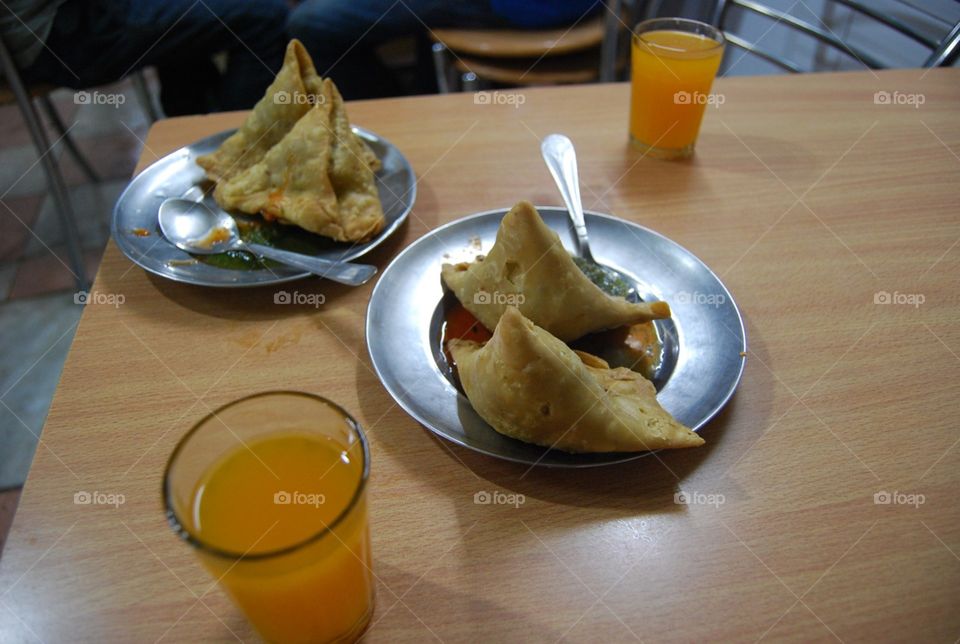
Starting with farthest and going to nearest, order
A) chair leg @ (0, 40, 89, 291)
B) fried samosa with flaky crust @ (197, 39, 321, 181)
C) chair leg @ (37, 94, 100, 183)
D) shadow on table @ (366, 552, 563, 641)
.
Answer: chair leg @ (37, 94, 100, 183), chair leg @ (0, 40, 89, 291), fried samosa with flaky crust @ (197, 39, 321, 181), shadow on table @ (366, 552, 563, 641)

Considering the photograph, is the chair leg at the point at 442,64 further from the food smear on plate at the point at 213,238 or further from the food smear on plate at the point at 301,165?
the food smear on plate at the point at 213,238

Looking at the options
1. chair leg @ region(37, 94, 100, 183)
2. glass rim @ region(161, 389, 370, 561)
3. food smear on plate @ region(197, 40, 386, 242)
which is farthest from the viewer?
chair leg @ region(37, 94, 100, 183)

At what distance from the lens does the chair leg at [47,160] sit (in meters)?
1.97

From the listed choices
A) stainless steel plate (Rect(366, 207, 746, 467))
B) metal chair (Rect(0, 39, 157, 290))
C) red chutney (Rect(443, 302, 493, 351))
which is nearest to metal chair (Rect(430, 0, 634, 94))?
stainless steel plate (Rect(366, 207, 746, 467))

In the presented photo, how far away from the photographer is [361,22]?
2.38m

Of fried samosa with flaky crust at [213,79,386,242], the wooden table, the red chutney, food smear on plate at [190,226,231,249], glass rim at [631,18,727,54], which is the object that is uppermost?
glass rim at [631,18,727,54]

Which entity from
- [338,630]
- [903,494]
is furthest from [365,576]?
[903,494]

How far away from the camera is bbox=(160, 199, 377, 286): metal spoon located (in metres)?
1.06

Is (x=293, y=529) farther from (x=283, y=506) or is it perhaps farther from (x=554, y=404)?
(x=554, y=404)

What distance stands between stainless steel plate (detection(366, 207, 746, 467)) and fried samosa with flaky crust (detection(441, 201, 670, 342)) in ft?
0.27

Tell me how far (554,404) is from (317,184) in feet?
2.23

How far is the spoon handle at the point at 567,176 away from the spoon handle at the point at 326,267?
36 cm

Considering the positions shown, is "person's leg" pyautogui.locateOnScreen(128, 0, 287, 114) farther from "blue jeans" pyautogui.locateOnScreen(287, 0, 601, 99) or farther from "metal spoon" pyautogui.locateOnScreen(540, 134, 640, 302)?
"metal spoon" pyautogui.locateOnScreen(540, 134, 640, 302)

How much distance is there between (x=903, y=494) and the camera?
2.68 ft
